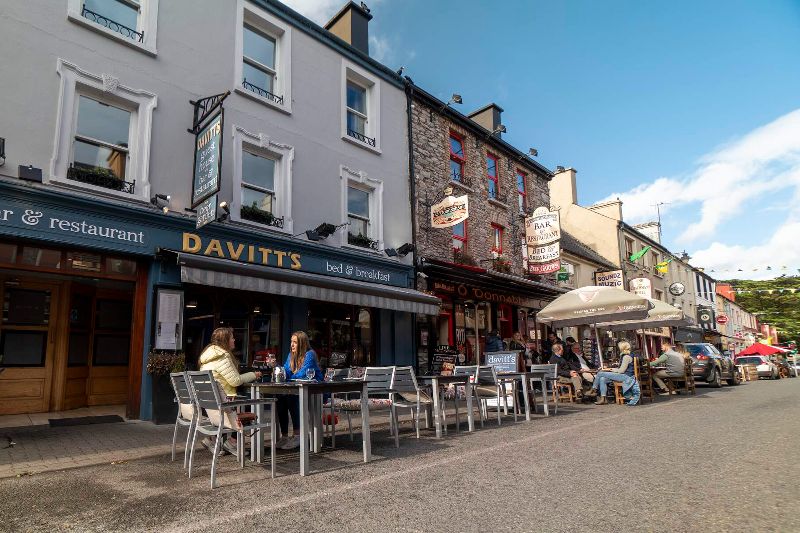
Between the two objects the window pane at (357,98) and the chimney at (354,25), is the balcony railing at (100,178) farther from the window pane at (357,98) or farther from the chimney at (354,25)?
the chimney at (354,25)

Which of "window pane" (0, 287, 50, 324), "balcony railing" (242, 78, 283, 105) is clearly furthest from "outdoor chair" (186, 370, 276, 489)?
"balcony railing" (242, 78, 283, 105)

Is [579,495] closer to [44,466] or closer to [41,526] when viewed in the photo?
[41,526]

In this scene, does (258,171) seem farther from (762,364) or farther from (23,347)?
(762,364)

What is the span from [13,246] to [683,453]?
31.5 feet

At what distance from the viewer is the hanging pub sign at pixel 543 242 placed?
58.1ft

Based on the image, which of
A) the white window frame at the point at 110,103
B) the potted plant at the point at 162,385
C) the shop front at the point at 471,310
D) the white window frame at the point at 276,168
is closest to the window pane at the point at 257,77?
the white window frame at the point at 276,168

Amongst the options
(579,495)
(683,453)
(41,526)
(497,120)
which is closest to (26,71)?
(41,526)

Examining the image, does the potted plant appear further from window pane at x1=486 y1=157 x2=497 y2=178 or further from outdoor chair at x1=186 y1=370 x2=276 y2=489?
window pane at x1=486 y1=157 x2=497 y2=178

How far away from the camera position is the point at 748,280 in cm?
6162

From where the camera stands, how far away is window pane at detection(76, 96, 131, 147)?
8820mm

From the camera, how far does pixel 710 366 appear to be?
1831 cm

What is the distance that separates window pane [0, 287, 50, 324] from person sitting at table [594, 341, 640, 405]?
37.2 feet

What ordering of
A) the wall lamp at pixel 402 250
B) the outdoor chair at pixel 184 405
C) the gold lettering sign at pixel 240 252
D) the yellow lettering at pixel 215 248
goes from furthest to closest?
the wall lamp at pixel 402 250 < the yellow lettering at pixel 215 248 < the gold lettering sign at pixel 240 252 < the outdoor chair at pixel 184 405

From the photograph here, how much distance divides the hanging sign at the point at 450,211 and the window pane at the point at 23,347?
9690 mm
